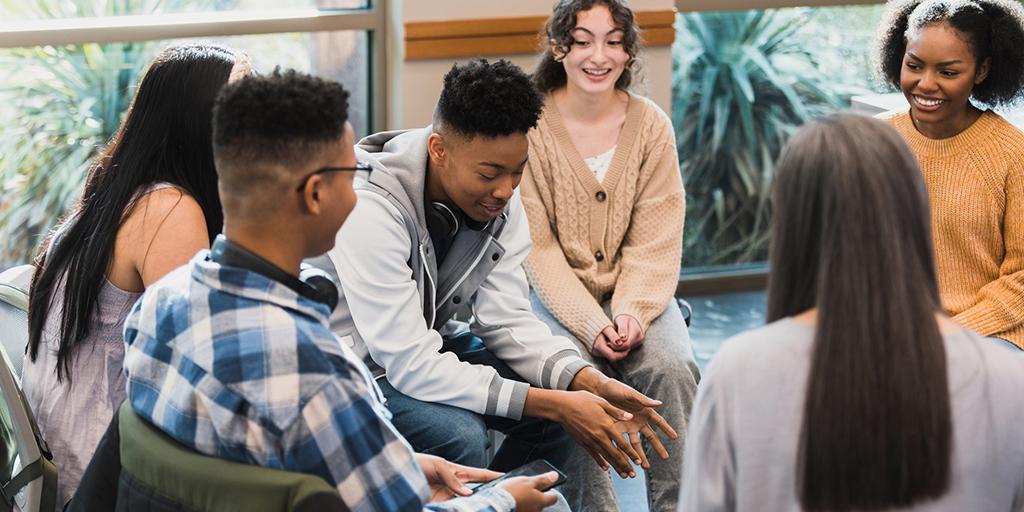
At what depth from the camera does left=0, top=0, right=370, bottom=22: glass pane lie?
3.45m

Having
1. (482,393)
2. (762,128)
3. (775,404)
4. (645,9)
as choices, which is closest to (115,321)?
(482,393)

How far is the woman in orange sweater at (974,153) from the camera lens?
2.60 meters

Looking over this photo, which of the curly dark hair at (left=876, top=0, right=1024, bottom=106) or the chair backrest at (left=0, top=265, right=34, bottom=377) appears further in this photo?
the curly dark hair at (left=876, top=0, right=1024, bottom=106)

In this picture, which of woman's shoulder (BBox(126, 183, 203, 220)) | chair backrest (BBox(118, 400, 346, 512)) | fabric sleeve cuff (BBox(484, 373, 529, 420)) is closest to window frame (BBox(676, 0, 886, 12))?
fabric sleeve cuff (BBox(484, 373, 529, 420))

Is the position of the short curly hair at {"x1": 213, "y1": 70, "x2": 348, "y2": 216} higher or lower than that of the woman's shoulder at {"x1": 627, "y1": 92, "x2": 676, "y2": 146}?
higher

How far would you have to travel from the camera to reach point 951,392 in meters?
1.33

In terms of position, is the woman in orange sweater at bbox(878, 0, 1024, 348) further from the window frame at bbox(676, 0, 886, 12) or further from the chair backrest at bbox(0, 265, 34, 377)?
the chair backrest at bbox(0, 265, 34, 377)

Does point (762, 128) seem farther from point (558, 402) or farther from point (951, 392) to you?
point (951, 392)

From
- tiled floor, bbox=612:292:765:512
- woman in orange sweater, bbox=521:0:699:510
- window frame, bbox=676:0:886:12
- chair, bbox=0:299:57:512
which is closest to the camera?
chair, bbox=0:299:57:512

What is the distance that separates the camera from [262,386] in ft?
4.64

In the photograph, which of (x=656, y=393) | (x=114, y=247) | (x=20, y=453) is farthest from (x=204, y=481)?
(x=656, y=393)

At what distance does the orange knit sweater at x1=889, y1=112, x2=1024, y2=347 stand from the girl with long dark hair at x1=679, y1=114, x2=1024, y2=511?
1325mm

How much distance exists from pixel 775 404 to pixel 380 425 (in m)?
0.49

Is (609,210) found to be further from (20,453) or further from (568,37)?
(20,453)
